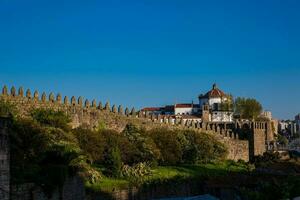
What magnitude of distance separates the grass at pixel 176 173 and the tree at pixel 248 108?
31707mm

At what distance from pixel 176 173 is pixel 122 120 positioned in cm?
733

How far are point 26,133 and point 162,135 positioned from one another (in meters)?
16.8

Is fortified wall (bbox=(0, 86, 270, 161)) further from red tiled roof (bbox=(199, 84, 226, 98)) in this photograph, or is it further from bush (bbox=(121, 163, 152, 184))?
red tiled roof (bbox=(199, 84, 226, 98))

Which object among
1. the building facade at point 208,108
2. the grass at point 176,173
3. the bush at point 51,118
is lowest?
the grass at point 176,173

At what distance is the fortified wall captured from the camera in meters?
35.8


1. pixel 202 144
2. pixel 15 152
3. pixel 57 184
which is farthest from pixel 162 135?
pixel 57 184

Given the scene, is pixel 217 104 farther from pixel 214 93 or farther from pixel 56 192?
pixel 56 192

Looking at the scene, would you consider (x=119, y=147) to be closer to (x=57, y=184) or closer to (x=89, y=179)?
(x=89, y=179)

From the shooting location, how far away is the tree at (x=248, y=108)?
273 feet

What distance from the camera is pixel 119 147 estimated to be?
3831cm

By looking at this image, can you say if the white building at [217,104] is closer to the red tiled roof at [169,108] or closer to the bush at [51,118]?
the red tiled roof at [169,108]

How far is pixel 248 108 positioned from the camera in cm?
8369

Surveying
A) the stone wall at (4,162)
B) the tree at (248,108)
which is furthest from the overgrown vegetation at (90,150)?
the tree at (248,108)

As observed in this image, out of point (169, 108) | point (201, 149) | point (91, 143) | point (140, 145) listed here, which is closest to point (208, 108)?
point (169, 108)
